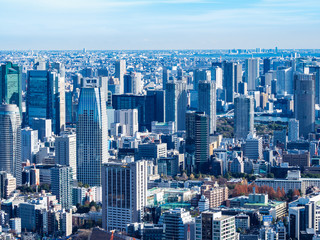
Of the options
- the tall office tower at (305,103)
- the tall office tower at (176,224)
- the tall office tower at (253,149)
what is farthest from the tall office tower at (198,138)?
the tall office tower at (176,224)

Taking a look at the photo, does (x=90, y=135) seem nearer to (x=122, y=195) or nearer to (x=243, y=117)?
(x=122, y=195)

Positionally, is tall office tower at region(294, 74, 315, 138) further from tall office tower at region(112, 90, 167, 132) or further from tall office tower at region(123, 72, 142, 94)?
tall office tower at region(123, 72, 142, 94)

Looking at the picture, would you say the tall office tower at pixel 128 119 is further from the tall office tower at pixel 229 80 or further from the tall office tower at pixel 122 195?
the tall office tower at pixel 122 195

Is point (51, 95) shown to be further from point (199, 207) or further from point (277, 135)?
point (199, 207)

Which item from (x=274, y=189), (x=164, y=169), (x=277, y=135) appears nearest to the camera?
(x=274, y=189)

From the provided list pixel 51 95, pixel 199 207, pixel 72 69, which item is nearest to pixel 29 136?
pixel 51 95

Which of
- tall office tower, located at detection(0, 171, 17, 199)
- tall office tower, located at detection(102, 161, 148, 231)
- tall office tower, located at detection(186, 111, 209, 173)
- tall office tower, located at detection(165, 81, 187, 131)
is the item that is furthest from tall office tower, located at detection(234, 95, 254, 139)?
tall office tower, located at detection(102, 161, 148, 231)
